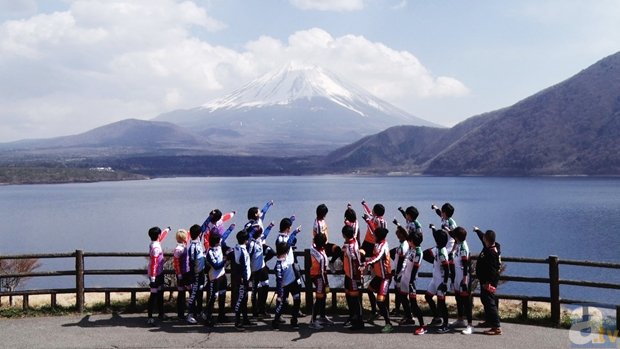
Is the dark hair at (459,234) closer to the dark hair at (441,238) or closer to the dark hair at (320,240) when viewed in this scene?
the dark hair at (441,238)

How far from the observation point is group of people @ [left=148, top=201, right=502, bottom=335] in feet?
27.6

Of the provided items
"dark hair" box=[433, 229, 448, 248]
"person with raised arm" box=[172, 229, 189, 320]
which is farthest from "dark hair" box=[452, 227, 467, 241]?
"person with raised arm" box=[172, 229, 189, 320]

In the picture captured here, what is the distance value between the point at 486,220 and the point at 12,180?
168 metres

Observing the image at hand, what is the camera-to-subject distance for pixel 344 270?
28.9 feet

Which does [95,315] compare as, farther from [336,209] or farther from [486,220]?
[336,209]

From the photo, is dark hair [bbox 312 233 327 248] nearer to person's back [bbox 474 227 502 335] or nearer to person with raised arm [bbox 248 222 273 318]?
person with raised arm [bbox 248 222 273 318]

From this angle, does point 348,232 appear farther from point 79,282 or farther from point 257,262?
point 79,282

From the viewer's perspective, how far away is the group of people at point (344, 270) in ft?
27.6

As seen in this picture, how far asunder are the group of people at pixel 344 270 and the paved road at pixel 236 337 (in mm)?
221

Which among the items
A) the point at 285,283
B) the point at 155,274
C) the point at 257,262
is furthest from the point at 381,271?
the point at 155,274

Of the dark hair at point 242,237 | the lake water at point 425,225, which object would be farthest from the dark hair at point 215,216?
the lake water at point 425,225

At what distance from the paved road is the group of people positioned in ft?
0.73

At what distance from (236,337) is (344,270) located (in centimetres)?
197

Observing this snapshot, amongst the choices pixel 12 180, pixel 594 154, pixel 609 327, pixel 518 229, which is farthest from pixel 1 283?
pixel 12 180
